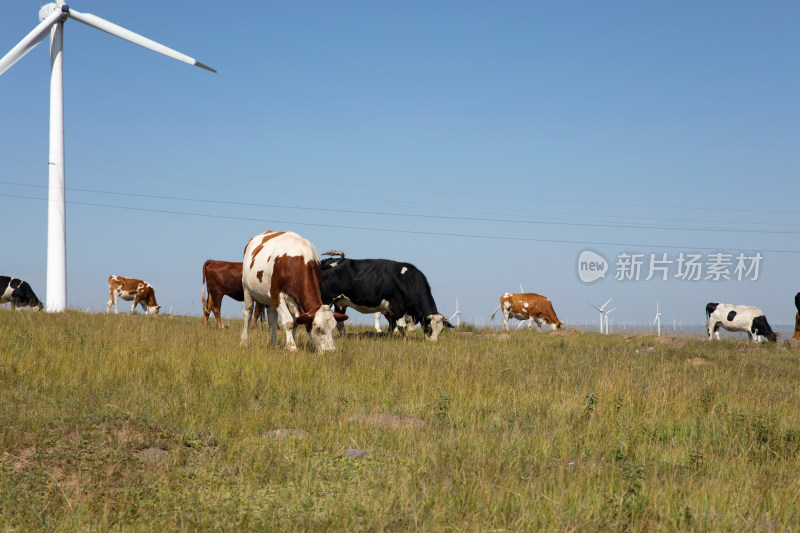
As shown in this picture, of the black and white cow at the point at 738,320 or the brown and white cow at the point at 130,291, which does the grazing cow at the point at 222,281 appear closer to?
the brown and white cow at the point at 130,291

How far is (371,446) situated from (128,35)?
2867 cm

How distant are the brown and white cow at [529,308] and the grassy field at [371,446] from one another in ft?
74.5

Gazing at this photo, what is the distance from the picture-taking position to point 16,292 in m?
27.7

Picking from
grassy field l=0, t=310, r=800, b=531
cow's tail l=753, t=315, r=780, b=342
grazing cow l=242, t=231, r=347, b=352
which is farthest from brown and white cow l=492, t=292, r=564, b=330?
grassy field l=0, t=310, r=800, b=531

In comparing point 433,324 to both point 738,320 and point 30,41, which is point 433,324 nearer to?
point 738,320

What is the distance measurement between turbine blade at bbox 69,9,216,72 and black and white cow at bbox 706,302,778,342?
2457 centimetres

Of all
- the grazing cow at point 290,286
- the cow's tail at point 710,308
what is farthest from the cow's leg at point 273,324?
the cow's tail at point 710,308

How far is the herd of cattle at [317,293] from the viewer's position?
520 inches

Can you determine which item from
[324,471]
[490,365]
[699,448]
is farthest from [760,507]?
[490,365]

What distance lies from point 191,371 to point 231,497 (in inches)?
182

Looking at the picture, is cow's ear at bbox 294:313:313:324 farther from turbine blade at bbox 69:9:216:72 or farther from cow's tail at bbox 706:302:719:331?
cow's tail at bbox 706:302:719:331

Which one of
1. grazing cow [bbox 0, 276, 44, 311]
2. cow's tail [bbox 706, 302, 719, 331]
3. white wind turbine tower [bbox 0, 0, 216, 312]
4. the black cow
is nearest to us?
the black cow

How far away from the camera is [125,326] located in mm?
15625

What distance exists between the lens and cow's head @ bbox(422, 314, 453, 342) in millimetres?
17875
